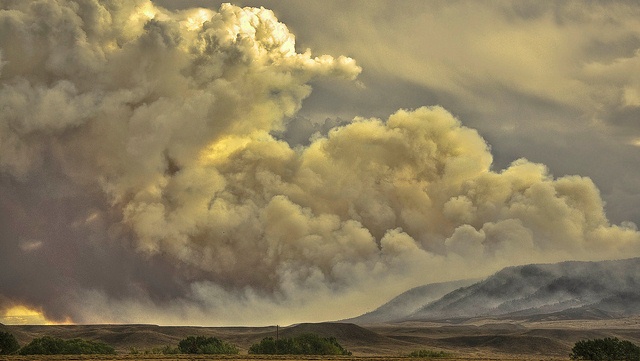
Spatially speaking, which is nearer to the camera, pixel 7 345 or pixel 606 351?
pixel 7 345

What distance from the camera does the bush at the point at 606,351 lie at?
75375 millimetres

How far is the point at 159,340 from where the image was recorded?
493ft

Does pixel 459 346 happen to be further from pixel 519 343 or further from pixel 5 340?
pixel 5 340

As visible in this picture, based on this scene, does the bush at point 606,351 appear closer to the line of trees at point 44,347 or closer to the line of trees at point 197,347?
the line of trees at point 197,347

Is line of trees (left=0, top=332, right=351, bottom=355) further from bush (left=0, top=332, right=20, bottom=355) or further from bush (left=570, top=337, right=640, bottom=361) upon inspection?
bush (left=570, top=337, right=640, bottom=361)

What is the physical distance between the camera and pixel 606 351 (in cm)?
7625

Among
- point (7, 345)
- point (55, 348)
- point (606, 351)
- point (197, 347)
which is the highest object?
point (7, 345)

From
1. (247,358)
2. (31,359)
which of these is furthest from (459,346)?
(31,359)

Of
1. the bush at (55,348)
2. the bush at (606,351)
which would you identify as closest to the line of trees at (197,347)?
the bush at (55,348)

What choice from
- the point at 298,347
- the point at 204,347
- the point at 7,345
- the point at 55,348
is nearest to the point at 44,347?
the point at 55,348

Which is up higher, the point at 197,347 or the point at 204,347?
the point at 197,347

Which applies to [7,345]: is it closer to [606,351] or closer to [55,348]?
[55,348]

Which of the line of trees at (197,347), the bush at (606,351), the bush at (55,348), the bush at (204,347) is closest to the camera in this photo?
the bush at (55,348)

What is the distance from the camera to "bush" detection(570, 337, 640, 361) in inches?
2968
